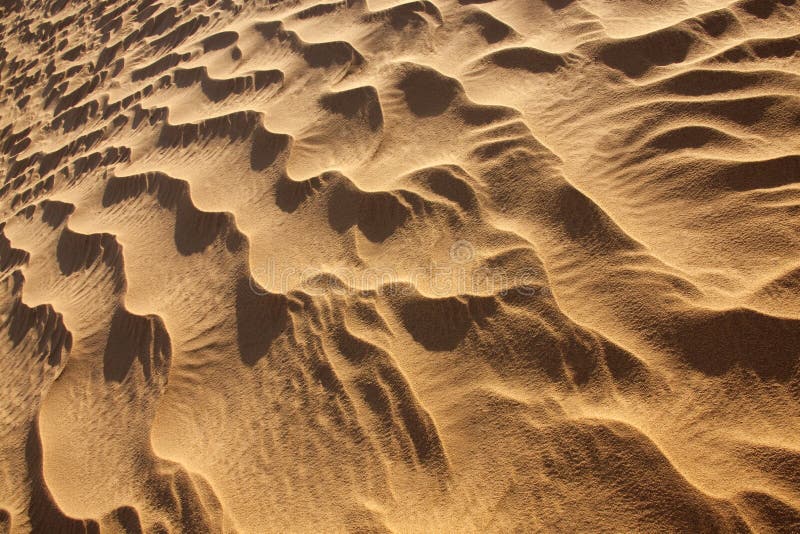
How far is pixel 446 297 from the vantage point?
1.45 metres

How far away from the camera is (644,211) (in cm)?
143

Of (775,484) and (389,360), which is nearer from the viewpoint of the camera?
(775,484)

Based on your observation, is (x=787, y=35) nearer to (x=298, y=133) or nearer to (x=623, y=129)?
(x=623, y=129)

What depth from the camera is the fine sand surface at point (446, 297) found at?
1104 mm

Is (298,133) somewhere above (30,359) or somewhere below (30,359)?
above

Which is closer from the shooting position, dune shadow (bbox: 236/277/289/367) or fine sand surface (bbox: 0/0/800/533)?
fine sand surface (bbox: 0/0/800/533)

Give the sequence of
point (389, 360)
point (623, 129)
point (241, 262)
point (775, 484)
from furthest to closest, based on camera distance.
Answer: point (241, 262), point (623, 129), point (389, 360), point (775, 484)

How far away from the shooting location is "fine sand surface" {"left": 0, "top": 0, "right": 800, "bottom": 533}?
43.5 inches

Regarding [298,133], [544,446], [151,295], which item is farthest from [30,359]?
[544,446]

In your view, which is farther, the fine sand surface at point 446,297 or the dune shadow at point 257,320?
the dune shadow at point 257,320

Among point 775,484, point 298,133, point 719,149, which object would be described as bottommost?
point 775,484

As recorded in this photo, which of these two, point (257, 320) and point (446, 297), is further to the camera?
point (257, 320)

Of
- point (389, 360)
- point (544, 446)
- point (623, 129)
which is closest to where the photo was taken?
point (544, 446)

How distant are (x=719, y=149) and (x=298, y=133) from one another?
157 centimetres
